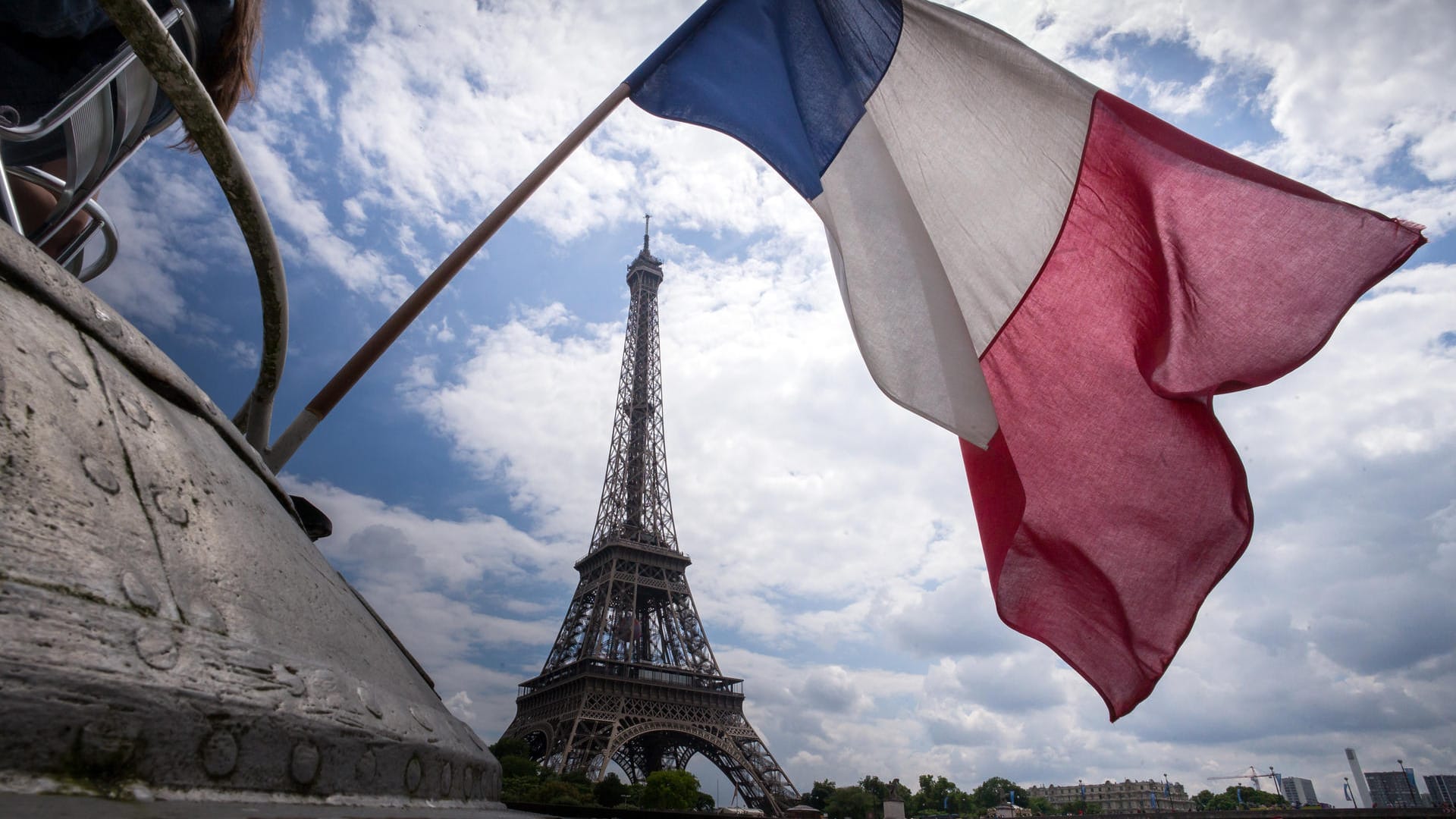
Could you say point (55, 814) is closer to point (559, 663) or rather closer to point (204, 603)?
point (204, 603)

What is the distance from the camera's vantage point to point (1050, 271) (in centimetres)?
387

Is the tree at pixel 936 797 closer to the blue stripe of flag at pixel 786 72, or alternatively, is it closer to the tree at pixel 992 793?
the tree at pixel 992 793

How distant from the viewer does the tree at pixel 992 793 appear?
8012cm

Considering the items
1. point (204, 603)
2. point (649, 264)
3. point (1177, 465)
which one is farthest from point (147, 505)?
point (649, 264)

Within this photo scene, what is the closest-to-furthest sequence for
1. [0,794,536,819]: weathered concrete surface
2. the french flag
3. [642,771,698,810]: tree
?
1. [0,794,536,819]: weathered concrete surface
2. the french flag
3. [642,771,698,810]: tree

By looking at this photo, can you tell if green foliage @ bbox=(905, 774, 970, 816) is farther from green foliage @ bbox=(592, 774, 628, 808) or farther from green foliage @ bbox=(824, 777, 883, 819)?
green foliage @ bbox=(592, 774, 628, 808)

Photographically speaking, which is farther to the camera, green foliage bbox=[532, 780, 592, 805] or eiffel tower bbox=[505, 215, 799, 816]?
eiffel tower bbox=[505, 215, 799, 816]

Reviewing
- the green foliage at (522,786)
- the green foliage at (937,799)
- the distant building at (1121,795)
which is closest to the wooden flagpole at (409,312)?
the green foliage at (522,786)

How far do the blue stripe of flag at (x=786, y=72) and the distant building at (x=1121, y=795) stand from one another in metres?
113

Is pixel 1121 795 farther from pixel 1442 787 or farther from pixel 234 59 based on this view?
pixel 234 59

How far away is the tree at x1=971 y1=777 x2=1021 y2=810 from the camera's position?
80125 mm

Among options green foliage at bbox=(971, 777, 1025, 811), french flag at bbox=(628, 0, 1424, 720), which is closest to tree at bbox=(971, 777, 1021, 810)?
green foliage at bbox=(971, 777, 1025, 811)

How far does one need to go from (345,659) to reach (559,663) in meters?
35.4

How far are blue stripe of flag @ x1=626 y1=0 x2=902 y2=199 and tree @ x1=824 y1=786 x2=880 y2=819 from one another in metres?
55.3
